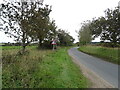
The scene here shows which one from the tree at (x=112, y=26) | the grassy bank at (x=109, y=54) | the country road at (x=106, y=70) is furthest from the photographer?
the tree at (x=112, y=26)

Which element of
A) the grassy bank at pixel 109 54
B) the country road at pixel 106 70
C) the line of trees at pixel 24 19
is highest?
the line of trees at pixel 24 19

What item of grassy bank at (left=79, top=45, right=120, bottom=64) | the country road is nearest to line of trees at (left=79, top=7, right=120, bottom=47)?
grassy bank at (left=79, top=45, right=120, bottom=64)

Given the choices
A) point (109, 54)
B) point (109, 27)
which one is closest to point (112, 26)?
point (109, 27)

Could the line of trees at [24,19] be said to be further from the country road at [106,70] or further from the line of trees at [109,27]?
the line of trees at [109,27]

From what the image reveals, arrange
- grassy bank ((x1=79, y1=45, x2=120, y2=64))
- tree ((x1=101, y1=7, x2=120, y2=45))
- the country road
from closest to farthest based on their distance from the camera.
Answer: the country road → grassy bank ((x1=79, y1=45, x2=120, y2=64)) → tree ((x1=101, y1=7, x2=120, y2=45))

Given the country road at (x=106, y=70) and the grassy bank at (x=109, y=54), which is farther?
the grassy bank at (x=109, y=54)

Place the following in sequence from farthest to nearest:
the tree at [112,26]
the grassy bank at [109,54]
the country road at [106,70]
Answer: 1. the tree at [112,26]
2. the grassy bank at [109,54]
3. the country road at [106,70]

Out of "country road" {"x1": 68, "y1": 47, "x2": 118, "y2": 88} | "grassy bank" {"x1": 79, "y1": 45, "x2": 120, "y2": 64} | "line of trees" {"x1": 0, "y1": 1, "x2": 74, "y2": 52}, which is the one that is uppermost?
"line of trees" {"x1": 0, "y1": 1, "x2": 74, "y2": 52}

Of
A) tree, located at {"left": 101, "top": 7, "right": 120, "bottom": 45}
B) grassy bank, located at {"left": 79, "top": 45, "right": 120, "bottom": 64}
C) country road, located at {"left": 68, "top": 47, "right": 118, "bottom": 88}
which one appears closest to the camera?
country road, located at {"left": 68, "top": 47, "right": 118, "bottom": 88}

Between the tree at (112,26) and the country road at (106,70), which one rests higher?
the tree at (112,26)

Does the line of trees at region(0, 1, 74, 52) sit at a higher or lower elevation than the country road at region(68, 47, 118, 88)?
higher

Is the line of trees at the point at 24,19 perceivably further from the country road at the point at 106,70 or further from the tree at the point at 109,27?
the tree at the point at 109,27

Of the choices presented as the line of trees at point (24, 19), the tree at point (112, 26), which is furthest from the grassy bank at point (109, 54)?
the line of trees at point (24, 19)

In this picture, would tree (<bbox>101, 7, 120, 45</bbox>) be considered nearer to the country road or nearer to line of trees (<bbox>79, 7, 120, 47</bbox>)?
line of trees (<bbox>79, 7, 120, 47</bbox>)
